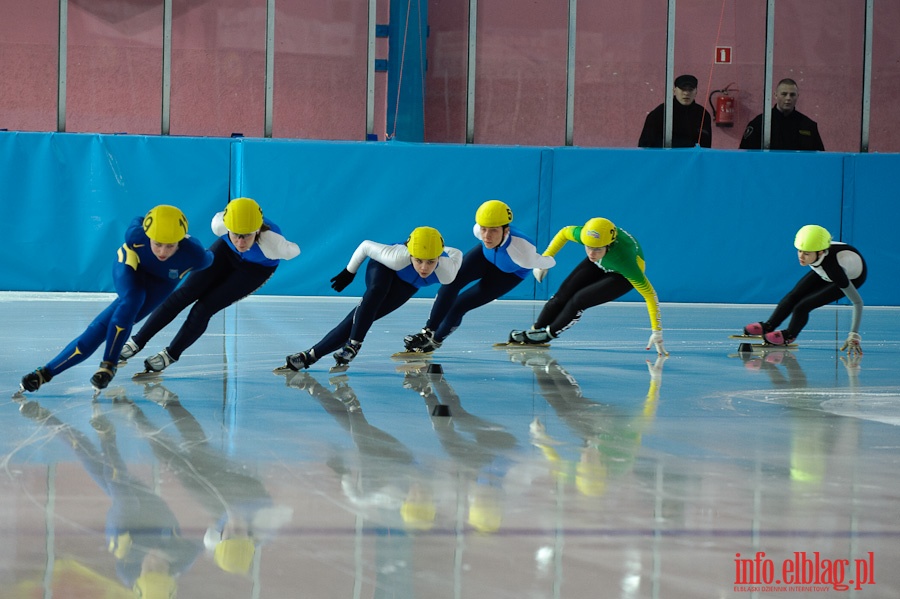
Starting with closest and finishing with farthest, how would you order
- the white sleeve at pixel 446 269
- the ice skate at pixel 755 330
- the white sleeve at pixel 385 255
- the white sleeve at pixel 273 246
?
the white sleeve at pixel 273 246 → the white sleeve at pixel 385 255 → the white sleeve at pixel 446 269 → the ice skate at pixel 755 330

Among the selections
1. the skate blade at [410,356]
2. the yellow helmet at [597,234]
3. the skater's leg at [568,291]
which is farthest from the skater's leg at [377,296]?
the skater's leg at [568,291]

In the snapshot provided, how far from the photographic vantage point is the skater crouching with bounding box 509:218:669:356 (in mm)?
7070

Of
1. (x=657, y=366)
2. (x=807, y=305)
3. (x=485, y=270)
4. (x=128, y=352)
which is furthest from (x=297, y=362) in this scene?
(x=807, y=305)

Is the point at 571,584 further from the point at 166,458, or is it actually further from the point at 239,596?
the point at 166,458

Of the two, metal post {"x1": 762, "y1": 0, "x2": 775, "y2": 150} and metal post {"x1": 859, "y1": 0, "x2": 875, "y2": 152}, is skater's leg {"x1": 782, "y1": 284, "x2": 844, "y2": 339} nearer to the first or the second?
metal post {"x1": 762, "y1": 0, "x2": 775, "y2": 150}

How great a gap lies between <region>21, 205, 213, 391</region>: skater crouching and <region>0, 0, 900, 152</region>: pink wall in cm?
691

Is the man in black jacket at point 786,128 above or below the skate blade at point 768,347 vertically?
above

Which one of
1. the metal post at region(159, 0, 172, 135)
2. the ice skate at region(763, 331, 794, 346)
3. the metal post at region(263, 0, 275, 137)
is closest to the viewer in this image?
the ice skate at region(763, 331, 794, 346)

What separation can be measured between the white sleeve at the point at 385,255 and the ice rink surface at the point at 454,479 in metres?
0.61

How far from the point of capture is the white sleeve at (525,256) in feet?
22.9

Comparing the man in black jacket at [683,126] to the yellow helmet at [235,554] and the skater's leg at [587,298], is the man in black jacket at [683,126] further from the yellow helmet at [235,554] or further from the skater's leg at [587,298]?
the yellow helmet at [235,554]

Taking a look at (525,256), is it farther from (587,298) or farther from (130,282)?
(130,282)

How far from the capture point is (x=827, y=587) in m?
2.50

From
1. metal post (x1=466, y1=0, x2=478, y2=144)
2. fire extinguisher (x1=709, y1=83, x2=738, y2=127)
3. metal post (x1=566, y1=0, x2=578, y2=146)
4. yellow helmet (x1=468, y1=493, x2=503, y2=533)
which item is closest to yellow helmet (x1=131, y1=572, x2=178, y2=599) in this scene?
yellow helmet (x1=468, y1=493, x2=503, y2=533)
